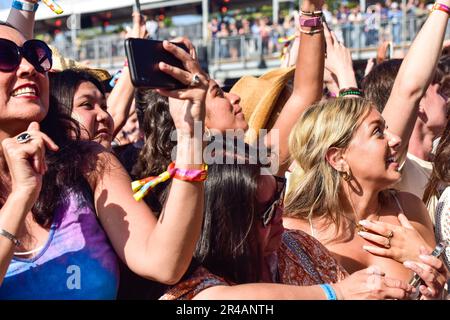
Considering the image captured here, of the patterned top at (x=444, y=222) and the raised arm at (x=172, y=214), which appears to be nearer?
the raised arm at (x=172, y=214)

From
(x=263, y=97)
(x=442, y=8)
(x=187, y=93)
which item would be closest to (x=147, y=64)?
(x=187, y=93)

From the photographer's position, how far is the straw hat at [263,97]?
13.9 feet

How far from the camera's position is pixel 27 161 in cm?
211

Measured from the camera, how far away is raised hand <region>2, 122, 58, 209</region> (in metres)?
2.10

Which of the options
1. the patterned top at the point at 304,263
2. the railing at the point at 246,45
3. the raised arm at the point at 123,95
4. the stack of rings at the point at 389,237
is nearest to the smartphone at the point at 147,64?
the patterned top at the point at 304,263

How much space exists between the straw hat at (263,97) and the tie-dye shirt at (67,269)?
6.02 ft

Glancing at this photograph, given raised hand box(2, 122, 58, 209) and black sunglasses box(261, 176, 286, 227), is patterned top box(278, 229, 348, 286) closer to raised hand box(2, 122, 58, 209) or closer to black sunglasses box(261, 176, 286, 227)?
black sunglasses box(261, 176, 286, 227)

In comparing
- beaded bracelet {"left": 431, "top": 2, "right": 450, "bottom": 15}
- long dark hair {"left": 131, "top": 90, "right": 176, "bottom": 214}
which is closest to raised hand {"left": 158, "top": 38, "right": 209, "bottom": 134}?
long dark hair {"left": 131, "top": 90, "right": 176, "bottom": 214}

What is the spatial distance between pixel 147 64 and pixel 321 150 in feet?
5.21

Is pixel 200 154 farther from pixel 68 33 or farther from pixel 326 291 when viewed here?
pixel 68 33

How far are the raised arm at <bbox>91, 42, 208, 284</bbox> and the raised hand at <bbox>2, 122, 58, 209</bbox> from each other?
0.30 meters

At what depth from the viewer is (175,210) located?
83.5 inches

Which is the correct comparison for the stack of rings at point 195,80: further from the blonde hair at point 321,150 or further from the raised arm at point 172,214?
the blonde hair at point 321,150

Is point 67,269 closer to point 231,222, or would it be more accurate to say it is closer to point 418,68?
point 231,222
